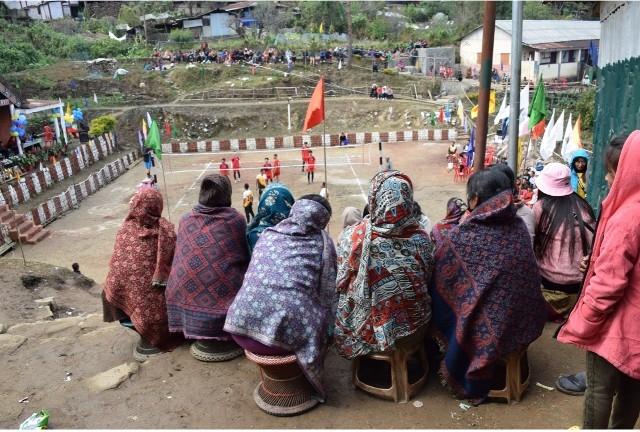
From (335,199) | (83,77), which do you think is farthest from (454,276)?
(83,77)

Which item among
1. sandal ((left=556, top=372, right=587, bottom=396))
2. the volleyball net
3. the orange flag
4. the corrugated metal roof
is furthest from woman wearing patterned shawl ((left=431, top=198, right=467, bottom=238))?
the corrugated metal roof

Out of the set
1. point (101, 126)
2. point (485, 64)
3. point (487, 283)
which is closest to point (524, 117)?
point (485, 64)

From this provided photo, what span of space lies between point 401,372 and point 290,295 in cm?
97

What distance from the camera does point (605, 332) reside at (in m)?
2.72

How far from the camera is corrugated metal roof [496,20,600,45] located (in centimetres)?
3556

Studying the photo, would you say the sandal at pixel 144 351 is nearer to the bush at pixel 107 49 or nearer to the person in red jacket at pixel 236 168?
the person in red jacket at pixel 236 168

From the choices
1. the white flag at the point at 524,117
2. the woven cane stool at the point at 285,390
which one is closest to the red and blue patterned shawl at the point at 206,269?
the woven cane stool at the point at 285,390

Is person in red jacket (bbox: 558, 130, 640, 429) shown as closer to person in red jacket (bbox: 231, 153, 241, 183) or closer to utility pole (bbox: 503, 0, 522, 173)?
utility pole (bbox: 503, 0, 522, 173)

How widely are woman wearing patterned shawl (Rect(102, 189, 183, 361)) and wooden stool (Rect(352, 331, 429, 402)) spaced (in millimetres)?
1921

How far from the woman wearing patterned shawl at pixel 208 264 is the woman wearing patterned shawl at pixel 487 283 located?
1760 mm

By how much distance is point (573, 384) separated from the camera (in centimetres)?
382

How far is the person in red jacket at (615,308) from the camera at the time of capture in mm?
2543

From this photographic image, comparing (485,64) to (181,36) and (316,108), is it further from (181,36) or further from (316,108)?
(181,36)

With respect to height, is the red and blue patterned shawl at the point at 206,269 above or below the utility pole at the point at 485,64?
below
